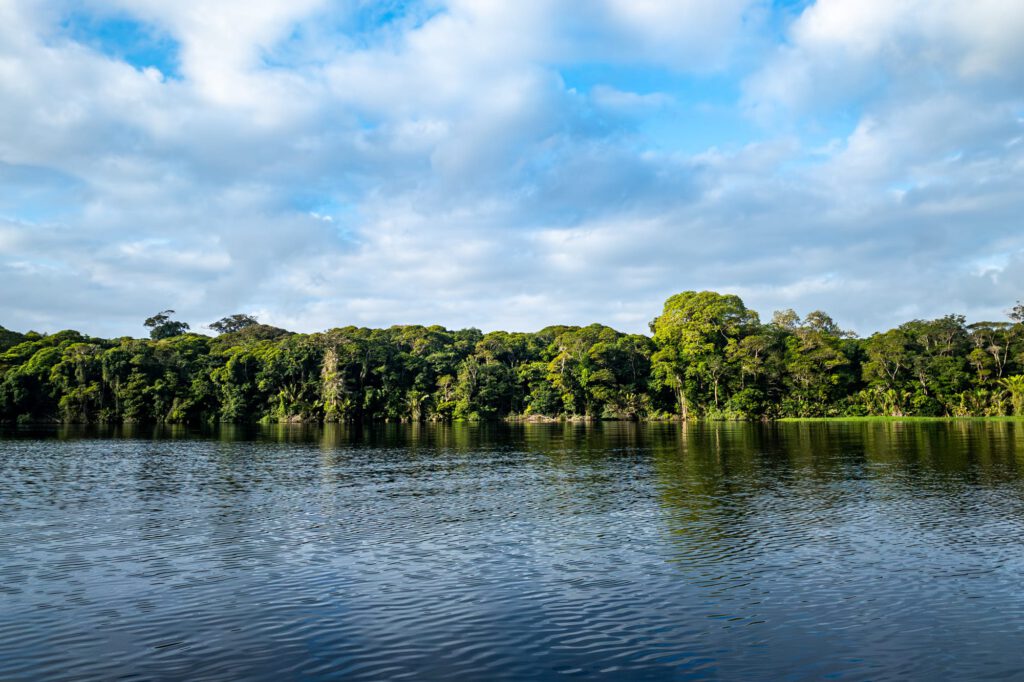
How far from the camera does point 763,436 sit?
75938 millimetres

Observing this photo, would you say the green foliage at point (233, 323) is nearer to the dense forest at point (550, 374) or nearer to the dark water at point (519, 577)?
the dense forest at point (550, 374)

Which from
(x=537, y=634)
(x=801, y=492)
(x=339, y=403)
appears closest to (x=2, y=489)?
(x=537, y=634)

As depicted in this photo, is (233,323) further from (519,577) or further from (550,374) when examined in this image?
(519,577)

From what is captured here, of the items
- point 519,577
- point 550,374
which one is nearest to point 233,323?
point 550,374

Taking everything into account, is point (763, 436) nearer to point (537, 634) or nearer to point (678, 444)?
point (678, 444)

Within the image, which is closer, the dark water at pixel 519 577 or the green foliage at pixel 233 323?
the dark water at pixel 519 577

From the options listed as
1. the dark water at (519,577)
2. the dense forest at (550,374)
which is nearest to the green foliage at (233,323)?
the dense forest at (550,374)

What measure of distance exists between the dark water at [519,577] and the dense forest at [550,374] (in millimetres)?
81142

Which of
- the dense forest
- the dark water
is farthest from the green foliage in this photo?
the dark water

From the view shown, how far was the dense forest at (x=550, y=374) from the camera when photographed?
112m

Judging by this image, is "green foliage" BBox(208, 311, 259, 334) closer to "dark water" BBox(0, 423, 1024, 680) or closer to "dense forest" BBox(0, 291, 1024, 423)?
"dense forest" BBox(0, 291, 1024, 423)

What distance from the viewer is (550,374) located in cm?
13212

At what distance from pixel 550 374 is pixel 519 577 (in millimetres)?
113755

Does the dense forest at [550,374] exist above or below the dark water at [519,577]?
above
